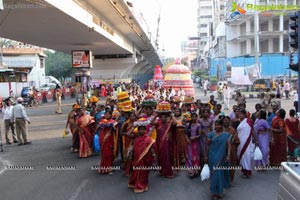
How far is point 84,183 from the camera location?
23.0ft

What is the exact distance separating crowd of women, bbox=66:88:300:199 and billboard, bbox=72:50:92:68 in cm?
1345

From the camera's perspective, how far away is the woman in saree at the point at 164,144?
695 centimetres

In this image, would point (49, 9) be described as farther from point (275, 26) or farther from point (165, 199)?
point (275, 26)

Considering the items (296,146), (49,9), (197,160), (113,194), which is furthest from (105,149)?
(49,9)

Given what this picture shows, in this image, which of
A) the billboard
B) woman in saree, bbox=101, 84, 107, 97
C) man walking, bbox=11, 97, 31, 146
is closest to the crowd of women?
man walking, bbox=11, 97, 31, 146

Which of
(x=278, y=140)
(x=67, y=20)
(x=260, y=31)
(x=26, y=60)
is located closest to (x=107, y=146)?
(x=278, y=140)

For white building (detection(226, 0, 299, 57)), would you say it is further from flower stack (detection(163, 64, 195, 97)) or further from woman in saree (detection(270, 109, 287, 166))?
woman in saree (detection(270, 109, 287, 166))

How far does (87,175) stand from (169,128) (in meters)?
2.08

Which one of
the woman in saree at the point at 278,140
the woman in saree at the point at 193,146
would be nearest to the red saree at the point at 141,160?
the woman in saree at the point at 193,146

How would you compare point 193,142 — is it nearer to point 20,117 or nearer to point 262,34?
point 20,117

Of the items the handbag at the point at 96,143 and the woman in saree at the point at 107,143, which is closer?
the woman in saree at the point at 107,143

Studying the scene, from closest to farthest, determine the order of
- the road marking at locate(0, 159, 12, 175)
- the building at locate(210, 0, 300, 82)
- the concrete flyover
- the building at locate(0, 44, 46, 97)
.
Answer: the road marking at locate(0, 159, 12, 175)
the concrete flyover
the building at locate(210, 0, 300, 82)
the building at locate(0, 44, 46, 97)

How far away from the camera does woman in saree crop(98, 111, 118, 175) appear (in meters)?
7.34

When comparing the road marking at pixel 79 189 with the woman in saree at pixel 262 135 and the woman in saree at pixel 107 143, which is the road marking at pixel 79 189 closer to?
the woman in saree at pixel 107 143
